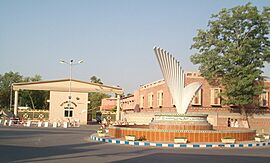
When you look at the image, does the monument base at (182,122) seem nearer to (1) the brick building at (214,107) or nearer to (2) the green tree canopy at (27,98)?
(1) the brick building at (214,107)

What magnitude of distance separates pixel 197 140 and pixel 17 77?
229 feet

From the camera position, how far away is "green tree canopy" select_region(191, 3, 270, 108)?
122ft

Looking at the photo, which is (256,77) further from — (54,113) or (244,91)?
(54,113)

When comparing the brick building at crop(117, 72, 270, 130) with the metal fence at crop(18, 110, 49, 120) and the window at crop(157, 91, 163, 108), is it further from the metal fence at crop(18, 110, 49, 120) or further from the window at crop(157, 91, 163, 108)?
the metal fence at crop(18, 110, 49, 120)

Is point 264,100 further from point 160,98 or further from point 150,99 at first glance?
point 150,99

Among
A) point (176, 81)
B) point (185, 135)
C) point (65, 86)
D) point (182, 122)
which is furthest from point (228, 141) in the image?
point (65, 86)

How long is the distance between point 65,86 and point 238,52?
81.3 ft

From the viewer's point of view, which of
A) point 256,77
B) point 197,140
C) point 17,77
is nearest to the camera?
point 197,140

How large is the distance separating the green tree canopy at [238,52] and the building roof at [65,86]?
56.1 feet

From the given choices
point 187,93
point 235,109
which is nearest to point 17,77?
point 235,109

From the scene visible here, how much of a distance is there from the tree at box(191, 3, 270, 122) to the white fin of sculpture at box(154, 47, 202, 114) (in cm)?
1263

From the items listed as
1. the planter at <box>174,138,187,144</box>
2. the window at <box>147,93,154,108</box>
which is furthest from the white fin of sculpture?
the window at <box>147,93,154,108</box>

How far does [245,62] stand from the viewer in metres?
38.1

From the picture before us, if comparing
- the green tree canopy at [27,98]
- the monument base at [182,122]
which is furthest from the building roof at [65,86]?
the monument base at [182,122]
